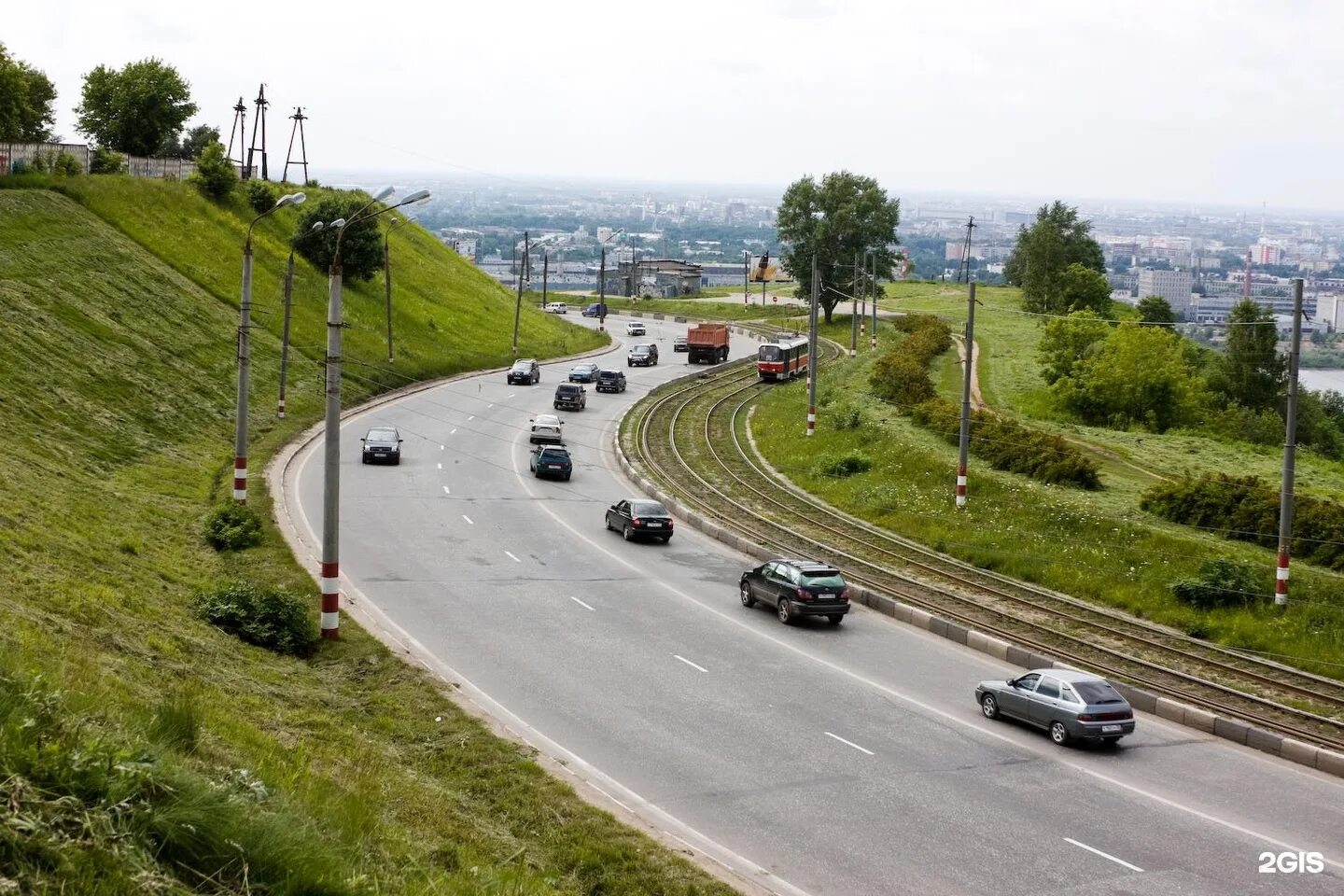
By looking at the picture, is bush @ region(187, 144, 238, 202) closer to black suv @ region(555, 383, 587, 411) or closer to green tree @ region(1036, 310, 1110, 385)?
black suv @ region(555, 383, 587, 411)

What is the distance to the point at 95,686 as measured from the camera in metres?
14.1

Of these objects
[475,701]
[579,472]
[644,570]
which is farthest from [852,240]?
[475,701]

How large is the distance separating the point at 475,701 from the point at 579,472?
28.0 metres

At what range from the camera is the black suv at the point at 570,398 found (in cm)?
6588

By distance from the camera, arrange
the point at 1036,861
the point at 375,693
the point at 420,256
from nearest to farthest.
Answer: the point at 1036,861 → the point at 375,693 → the point at 420,256

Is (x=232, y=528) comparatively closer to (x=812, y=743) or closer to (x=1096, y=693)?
(x=812, y=743)

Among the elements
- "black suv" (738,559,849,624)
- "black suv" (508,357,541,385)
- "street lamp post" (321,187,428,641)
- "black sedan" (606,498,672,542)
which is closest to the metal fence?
"black suv" (508,357,541,385)

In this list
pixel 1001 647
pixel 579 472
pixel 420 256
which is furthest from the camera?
pixel 420 256

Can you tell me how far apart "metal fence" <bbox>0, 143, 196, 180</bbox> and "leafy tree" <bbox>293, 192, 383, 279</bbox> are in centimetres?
979

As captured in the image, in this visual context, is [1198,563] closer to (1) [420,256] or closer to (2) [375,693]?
(2) [375,693]

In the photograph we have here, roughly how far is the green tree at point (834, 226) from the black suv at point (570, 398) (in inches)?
1881

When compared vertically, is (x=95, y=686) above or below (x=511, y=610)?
above

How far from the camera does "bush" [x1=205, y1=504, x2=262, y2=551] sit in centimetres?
3155

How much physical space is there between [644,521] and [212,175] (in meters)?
55.7
